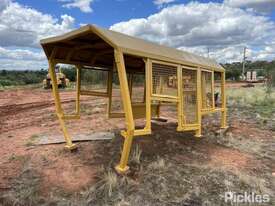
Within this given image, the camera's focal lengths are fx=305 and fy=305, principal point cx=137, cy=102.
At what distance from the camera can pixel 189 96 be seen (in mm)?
6117

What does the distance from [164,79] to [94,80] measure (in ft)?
6.91

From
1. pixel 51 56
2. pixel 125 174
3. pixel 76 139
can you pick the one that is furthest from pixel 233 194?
pixel 51 56

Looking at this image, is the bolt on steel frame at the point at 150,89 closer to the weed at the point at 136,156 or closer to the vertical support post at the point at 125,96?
the vertical support post at the point at 125,96

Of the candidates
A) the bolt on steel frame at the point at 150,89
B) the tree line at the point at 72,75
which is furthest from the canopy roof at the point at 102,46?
the tree line at the point at 72,75

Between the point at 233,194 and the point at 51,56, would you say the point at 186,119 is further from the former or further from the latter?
the point at 51,56

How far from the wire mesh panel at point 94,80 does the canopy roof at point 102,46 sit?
0.93 feet

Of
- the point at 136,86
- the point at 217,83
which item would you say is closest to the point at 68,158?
the point at 136,86

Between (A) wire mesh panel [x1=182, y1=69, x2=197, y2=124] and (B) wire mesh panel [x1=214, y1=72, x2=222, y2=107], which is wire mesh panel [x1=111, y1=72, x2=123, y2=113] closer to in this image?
(A) wire mesh panel [x1=182, y1=69, x2=197, y2=124]

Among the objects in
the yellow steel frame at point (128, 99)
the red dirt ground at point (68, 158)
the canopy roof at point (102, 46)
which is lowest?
the red dirt ground at point (68, 158)

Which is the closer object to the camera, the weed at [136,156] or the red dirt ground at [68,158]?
the red dirt ground at [68,158]

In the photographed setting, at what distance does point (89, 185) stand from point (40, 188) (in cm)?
71

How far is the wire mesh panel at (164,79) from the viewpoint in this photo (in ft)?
16.2

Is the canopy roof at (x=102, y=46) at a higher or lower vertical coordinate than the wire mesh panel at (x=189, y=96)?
higher

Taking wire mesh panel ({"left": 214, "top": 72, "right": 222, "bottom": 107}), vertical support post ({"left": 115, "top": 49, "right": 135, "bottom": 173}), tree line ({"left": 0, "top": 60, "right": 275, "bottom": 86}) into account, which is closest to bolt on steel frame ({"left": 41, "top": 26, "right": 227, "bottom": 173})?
vertical support post ({"left": 115, "top": 49, "right": 135, "bottom": 173})
